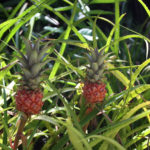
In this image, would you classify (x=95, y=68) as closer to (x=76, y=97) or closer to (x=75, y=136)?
(x=75, y=136)

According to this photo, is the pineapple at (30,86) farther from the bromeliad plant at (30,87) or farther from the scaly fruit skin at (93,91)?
the scaly fruit skin at (93,91)

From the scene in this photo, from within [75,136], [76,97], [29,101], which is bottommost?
[76,97]

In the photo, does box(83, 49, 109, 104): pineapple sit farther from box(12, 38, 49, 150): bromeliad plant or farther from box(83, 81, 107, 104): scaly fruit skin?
box(12, 38, 49, 150): bromeliad plant

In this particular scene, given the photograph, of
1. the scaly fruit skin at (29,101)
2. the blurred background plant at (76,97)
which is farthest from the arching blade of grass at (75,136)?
the scaly fruit skin at (29,101)

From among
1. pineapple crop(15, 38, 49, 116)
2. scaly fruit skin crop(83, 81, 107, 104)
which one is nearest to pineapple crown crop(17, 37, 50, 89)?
pineapple crop(15, 38, 49, 116)

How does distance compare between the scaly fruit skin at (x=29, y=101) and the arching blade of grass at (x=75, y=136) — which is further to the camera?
the scaly fruit skin at (x=29, y=101)

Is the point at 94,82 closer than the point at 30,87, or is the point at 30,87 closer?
the point at 30,87

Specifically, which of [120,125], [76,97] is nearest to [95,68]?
[120,125]
